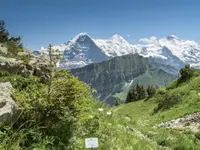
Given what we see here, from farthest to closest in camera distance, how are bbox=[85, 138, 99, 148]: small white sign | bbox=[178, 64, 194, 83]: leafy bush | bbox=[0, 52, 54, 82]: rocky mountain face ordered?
bbox=[178, 64, 194, 83]: leafy bush
bbox=[0, 52, 54, 82]: rocky mountain face
bbox=[85, 138, 99, 148]: small white sign

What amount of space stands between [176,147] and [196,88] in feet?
99.4

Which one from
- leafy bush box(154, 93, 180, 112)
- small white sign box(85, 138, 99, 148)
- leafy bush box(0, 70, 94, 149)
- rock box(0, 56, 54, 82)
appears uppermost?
rock box(0, 56, 54, 82)

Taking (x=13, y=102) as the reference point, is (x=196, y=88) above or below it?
below

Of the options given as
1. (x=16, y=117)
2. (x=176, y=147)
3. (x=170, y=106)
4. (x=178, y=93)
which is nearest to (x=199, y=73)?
(x=178, y=93)

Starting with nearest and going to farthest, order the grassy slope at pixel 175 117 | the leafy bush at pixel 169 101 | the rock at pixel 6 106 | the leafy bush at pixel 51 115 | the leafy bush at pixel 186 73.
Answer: the rock at pixel 6 106
the leafy bush at pixel 51 115
the grassy slope at pixel 175 117
the leafy bush at pixel 169 101
the leafy bush at pixel 186 73

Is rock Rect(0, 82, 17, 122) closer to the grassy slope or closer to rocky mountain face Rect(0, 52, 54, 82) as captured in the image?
rocky mountain face Rect(0, 52, 54, 82)

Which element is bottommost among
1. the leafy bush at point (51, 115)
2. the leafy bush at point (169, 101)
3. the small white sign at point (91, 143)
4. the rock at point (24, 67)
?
the leafy bush at point (169, 101)

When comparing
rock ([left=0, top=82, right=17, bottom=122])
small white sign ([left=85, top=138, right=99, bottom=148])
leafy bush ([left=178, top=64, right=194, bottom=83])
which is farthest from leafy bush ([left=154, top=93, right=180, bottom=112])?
rock ([left=0, top=82, right=17, bottom=122])

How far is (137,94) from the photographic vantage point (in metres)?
121

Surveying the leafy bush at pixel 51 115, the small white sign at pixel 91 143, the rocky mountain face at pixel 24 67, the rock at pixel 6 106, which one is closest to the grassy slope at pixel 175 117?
the rocky mountain face at pixel 24 67

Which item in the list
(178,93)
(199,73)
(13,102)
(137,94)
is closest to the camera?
(13,102)

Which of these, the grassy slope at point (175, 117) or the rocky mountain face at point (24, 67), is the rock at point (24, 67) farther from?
the grassy slope at point (175, 117)

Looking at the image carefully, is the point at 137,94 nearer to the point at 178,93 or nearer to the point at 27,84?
the point at 178,93

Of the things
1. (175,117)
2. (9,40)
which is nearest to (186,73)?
(175,117)
